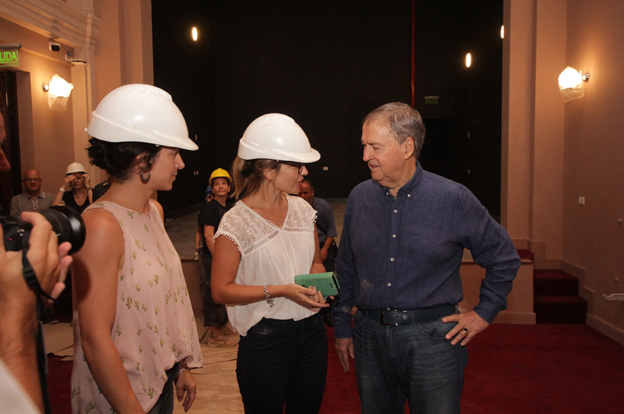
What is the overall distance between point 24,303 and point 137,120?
718 millimetres

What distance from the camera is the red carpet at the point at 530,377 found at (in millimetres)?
3389

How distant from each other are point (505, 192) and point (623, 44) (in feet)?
7.09

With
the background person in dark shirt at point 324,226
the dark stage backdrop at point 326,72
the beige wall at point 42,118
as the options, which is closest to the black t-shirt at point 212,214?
the background person in dark shirt at point 324,226

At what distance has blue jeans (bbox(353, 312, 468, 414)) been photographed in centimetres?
170

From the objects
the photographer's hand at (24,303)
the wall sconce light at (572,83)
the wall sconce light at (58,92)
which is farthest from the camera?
the wall sconce light at (58,92)

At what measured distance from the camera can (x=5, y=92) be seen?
5.72 metres

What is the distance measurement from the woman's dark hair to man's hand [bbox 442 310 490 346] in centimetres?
116

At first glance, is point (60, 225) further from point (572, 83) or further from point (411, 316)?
point (572, 83)

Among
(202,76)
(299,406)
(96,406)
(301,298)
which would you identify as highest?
(202,76)

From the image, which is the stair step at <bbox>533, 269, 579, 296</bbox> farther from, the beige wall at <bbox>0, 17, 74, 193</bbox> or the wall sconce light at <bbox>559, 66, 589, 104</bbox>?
the beige wall at <bbox>0, 17, 74, 193</bbox>

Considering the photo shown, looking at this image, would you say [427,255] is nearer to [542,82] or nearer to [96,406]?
[96,406]

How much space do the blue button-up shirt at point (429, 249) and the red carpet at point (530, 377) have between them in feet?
6.15

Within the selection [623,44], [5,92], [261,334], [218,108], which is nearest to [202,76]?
[218,108]

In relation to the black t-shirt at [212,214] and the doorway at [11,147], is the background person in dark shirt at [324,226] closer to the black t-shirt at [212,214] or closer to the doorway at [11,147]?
the black t-shirt at [212,214]
